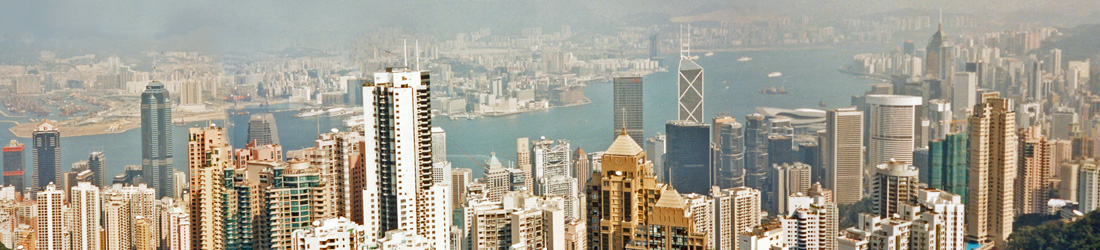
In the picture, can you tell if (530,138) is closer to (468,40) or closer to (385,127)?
(468,40)

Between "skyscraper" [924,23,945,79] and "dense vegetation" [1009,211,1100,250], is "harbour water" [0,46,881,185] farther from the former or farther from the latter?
"dense vegetation" [1009,211,1100,250]

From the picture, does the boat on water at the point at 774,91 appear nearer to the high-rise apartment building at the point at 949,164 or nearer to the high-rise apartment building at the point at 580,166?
the high-rise apartment building at the point at 949,164

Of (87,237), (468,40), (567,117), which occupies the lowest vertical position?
(87,237)

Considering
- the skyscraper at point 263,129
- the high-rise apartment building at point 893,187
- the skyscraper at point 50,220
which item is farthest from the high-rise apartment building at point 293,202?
the high-rise apartment building at point 893,187

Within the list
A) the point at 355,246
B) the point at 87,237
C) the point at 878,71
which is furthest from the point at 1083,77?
the point at 87,237

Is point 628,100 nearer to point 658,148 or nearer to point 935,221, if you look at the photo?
point 658,148

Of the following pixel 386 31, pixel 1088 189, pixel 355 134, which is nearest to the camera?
pixel 355 134

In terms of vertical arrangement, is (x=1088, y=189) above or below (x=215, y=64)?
below
